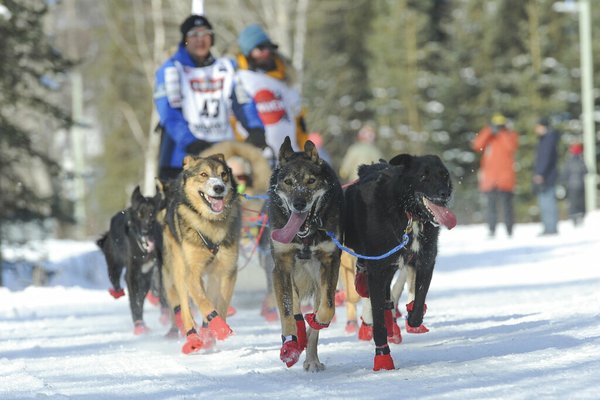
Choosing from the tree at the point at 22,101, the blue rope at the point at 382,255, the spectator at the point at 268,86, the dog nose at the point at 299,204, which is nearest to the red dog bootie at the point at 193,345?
the blue rope at the point at 382,255

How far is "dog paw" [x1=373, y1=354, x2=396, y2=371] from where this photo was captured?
5180mm

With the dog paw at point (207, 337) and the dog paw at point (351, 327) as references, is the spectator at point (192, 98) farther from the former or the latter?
the dog paw at point (207, 337)

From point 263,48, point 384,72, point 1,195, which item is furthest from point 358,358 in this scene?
point 384,72

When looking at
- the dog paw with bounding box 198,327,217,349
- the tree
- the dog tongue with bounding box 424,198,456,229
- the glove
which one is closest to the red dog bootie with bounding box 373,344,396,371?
the dog tongue with bounding box 424,198,456,229

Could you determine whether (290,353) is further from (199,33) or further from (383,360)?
(199,33)

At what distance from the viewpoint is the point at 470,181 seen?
126ft

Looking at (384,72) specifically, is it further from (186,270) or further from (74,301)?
(186,270)

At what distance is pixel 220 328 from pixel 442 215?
69.3 inches

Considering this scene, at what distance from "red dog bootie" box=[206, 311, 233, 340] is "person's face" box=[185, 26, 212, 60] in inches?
106

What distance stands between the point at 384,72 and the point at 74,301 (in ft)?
117

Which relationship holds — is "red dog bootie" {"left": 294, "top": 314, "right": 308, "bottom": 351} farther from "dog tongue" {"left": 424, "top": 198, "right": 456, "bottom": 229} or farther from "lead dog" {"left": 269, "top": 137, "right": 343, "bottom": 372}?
"dog tongue" {"left": 424, "top": 198, "right": 456, "bottom": 229}

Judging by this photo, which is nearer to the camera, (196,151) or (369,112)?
→ (196,151)

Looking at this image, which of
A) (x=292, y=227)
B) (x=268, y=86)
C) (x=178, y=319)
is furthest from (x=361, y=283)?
(x=268, y=86)

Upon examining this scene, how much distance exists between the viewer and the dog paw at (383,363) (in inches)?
204
